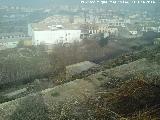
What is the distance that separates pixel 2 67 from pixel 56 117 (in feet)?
30.7

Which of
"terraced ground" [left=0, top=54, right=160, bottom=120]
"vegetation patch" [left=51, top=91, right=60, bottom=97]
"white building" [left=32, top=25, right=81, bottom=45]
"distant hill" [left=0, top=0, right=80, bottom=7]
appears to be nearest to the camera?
"terraced ground" [left=0, top=54, right=160, bottom=120]

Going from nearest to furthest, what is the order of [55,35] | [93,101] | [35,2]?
1. [93,101]
2. [55,35]
3. [35,2]

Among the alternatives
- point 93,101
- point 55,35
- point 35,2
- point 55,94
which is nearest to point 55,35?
point 55,35

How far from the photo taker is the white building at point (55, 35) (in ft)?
68.7

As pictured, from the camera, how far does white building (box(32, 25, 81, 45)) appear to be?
2095 cm

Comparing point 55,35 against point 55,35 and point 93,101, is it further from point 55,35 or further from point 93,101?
point 93,101

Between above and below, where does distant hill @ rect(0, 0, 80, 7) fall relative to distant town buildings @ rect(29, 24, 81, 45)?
above

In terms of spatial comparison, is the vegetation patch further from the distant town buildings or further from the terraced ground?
the distant town buildings

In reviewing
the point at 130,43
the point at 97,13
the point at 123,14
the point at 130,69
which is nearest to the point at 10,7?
the point at 97,13

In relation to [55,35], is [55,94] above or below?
above

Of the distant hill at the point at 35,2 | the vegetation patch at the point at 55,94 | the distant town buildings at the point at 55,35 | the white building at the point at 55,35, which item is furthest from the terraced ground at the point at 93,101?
the distant hill at the point at 35,2

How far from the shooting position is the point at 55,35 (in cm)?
2114

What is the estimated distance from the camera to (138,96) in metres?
3.61

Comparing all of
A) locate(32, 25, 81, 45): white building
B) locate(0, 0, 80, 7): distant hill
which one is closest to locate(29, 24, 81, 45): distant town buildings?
locate(32, 25, 81, 45): white building
